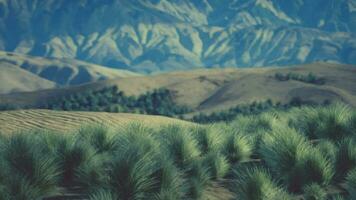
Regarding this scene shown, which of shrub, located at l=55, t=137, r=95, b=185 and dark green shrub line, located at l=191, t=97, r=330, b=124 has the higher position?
dark green shrub line, located at l=191, t=97, r=330, b=124

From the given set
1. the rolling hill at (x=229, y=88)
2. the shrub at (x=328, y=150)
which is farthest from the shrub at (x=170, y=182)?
the rolling hill at (x=229, y=88)

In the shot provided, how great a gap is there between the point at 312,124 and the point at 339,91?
203 feet

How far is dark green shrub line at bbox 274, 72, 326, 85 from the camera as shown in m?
Result: 86.0

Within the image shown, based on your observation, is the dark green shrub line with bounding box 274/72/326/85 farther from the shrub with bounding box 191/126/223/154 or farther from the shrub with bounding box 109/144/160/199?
the shrub with bounding box 109/144/160/199

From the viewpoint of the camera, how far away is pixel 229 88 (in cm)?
9388

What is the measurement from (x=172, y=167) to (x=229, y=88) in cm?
8666

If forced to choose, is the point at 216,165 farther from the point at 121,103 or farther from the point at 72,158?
the point at 121,103

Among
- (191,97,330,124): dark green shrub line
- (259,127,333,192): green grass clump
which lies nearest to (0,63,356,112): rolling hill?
(191,97,330,124): dark green shrub line

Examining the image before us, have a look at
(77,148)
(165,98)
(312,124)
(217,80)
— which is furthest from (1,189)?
(217,80)

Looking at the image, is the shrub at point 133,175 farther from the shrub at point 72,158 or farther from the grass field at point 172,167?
the shrub at point 72,158

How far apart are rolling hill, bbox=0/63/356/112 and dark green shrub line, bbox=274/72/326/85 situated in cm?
78

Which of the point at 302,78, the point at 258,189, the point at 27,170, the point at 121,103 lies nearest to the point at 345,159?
the point at 258,189

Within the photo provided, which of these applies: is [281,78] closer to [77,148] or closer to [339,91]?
[339,91]

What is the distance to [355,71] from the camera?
94.2 metres
